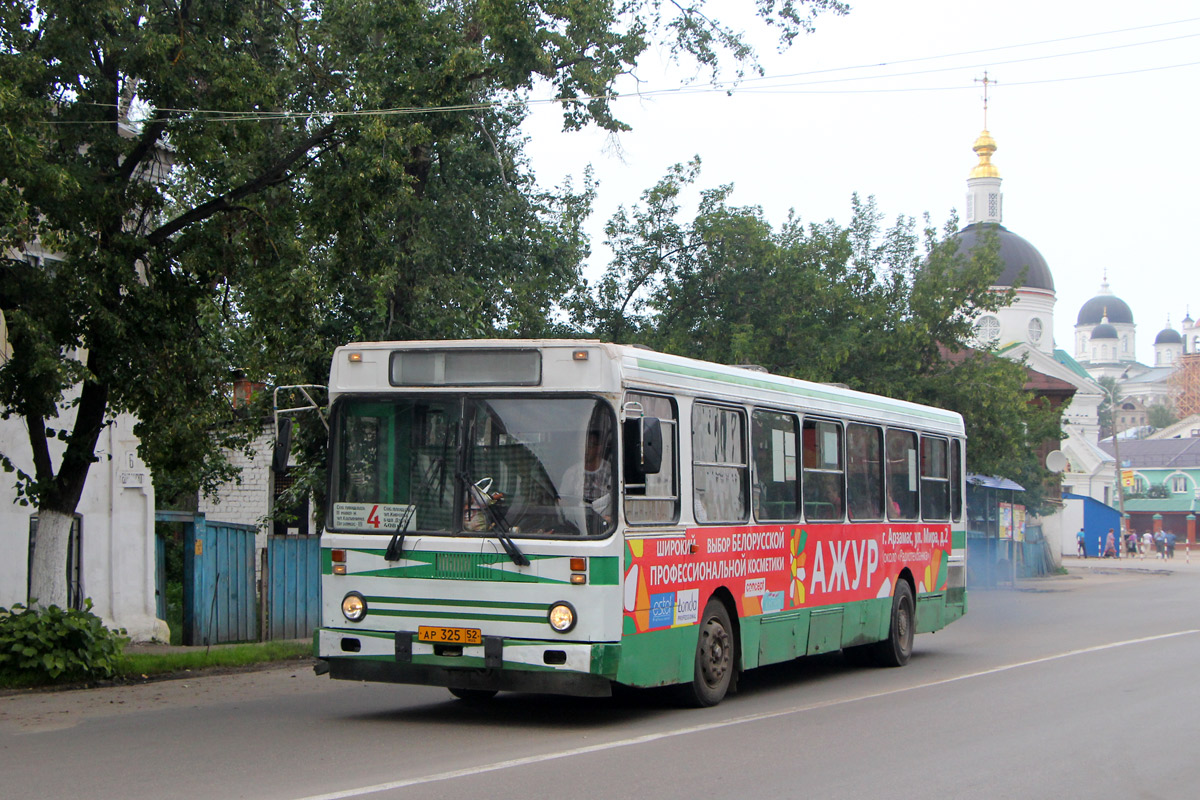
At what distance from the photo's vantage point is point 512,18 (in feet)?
51.2

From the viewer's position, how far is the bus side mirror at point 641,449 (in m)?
9.45

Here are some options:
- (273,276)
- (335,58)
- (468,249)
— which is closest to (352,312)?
(468,249)

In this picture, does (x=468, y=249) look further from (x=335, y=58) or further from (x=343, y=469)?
(x=343, y=469)

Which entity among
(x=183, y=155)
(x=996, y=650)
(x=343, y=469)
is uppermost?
(x=183, y=155)

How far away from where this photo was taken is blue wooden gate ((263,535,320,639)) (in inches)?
711

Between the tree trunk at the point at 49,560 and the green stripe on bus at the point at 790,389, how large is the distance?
22.2 feet

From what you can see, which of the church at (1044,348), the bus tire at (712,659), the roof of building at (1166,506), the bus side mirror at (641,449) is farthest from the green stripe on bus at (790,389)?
the roof of building at (1166,506)

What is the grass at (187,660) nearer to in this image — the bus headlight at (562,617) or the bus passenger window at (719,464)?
the bus headlight at (562,617)

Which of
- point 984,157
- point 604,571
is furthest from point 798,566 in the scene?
point 984,157

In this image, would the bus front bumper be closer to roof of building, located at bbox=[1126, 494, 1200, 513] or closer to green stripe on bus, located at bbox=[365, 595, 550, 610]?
green stripe on bus, located at bbox=[365, 595, 550, 610]

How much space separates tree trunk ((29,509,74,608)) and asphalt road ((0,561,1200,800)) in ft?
4.84

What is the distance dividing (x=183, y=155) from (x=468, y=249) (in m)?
7.50

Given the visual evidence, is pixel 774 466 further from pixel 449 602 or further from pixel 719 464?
pixel 449 602

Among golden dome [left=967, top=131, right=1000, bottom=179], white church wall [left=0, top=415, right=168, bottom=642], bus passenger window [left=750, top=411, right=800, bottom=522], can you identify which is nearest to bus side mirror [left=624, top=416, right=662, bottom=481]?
bus passenger window [left=750, top=411, right=800, bottom=522]
